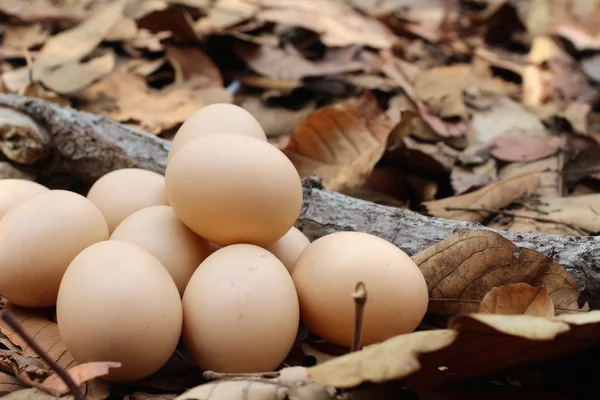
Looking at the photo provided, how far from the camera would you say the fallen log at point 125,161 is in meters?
1.27

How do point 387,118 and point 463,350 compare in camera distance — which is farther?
point 387,118

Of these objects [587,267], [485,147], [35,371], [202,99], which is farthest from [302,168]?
[35,371]

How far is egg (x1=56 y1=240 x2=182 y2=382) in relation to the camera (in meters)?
0.92

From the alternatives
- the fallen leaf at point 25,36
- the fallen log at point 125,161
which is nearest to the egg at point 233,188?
the fallen log at point 125,161

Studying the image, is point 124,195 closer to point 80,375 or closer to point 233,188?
point 233,188

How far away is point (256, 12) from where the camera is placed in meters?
2.49

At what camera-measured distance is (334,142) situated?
1.77m

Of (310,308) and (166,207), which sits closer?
(310,308)

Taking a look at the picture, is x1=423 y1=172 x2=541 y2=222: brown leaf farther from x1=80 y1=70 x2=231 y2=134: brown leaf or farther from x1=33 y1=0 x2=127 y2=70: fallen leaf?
x1=33 y1=0 x2=127 y2=70: fallen leaf

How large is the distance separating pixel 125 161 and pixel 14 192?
0.32m

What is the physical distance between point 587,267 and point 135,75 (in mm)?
1658

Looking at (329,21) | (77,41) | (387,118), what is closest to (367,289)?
(387,118)

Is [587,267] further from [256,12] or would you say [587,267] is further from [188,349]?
[256,12]

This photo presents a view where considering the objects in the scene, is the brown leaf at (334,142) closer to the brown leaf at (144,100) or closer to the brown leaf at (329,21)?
the brown leaf at (144,100)
